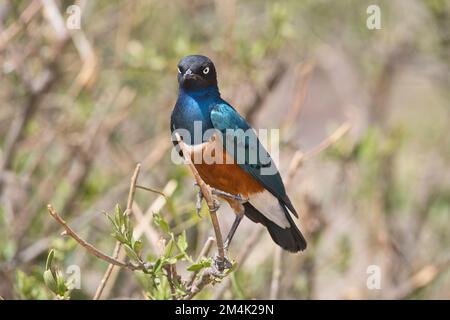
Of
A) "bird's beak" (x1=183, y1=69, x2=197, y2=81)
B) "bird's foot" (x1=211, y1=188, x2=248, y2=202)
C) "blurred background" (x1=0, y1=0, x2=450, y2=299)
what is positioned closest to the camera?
"bird's beak" (x1=183, y1=69, x2=197, y2=81)

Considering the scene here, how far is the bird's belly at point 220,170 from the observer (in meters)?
3.05

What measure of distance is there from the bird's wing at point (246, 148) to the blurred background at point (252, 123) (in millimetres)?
238

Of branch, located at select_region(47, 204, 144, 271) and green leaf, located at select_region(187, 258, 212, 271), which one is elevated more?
branch, located at select_region(47, 204, 144, 271)

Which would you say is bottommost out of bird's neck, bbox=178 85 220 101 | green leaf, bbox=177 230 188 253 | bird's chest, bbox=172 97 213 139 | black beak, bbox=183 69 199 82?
green leaf, bbox=177 230 188 253

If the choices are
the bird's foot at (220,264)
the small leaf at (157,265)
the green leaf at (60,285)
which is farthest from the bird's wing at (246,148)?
the green leaf at (60,285)

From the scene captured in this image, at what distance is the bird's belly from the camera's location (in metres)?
3.05

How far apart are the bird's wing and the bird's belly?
2cm

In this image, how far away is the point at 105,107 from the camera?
495cm

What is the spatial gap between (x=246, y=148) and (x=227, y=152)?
85mm

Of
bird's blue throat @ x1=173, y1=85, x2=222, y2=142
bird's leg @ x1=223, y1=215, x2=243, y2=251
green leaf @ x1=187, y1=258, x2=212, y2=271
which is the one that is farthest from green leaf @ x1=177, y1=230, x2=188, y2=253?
bird's blue throat @ x1=173, y1=85, x2=222, y2=142

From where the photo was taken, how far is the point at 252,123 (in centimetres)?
498

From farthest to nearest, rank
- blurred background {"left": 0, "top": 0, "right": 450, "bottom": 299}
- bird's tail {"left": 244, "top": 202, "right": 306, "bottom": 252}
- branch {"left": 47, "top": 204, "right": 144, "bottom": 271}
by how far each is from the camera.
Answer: blurred background {"left": 0, "top": 0, "right": 450, "bottom": 299}, bird's tail {"left": 244, "top": 202, "right": 306, "bottom": 252}, branch {"left": 47, "top": 204, "right": 144, "bottom": 271}

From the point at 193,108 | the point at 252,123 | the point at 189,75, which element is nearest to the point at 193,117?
the point at 193,108

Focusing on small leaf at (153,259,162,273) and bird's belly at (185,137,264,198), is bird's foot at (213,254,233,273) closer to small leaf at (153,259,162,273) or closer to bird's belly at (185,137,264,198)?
small leaf at (153,259,162,273)
